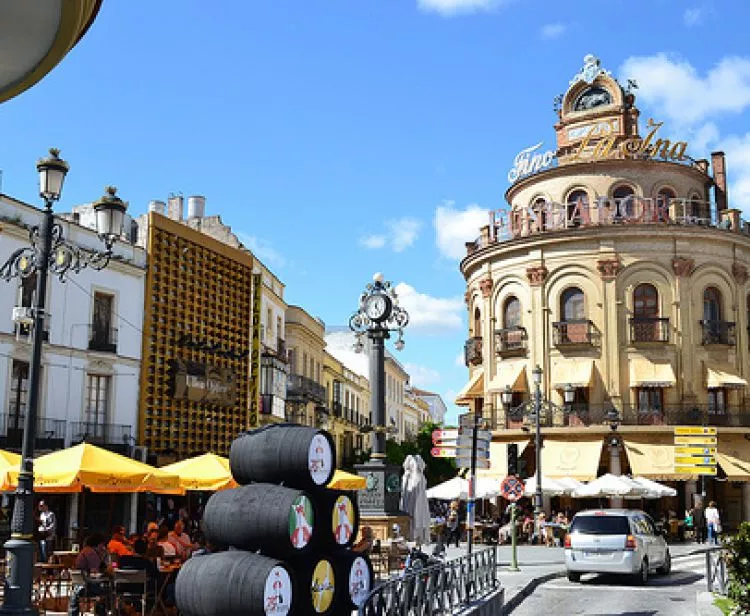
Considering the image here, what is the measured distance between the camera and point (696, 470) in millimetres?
31797

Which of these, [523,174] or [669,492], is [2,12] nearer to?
[669,492]

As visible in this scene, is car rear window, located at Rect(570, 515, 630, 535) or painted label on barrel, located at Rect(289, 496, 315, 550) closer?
painted label on barrel, located at Rect(289, 496, 315, 550)

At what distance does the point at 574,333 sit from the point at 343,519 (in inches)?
1134

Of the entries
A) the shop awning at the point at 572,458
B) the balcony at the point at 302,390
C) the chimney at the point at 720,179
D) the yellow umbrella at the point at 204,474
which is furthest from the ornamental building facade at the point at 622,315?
the yellow umbrella at the point at 204,474

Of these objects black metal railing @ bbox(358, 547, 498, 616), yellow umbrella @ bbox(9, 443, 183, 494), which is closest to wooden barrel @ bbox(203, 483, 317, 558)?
black metal railing @ bbox(358, 547, 498, 616)

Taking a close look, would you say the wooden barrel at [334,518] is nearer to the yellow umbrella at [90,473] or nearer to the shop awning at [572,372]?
the yellow umbrella at [90,473]

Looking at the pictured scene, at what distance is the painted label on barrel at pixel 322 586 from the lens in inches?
338

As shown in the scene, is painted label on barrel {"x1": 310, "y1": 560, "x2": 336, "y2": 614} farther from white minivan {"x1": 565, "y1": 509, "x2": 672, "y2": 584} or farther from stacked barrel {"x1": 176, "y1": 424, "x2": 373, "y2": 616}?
white minivan {"x1": 565, "y1": 509, "x2": 672, "y2": 584}

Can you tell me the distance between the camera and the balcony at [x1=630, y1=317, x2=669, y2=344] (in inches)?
1415

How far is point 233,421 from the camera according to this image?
3588cm

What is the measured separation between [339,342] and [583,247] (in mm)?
39906

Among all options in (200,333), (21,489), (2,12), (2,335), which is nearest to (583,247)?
(200,333)

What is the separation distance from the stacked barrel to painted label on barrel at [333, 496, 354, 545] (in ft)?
0.03

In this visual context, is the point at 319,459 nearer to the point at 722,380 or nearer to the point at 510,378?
the point at 510,378
